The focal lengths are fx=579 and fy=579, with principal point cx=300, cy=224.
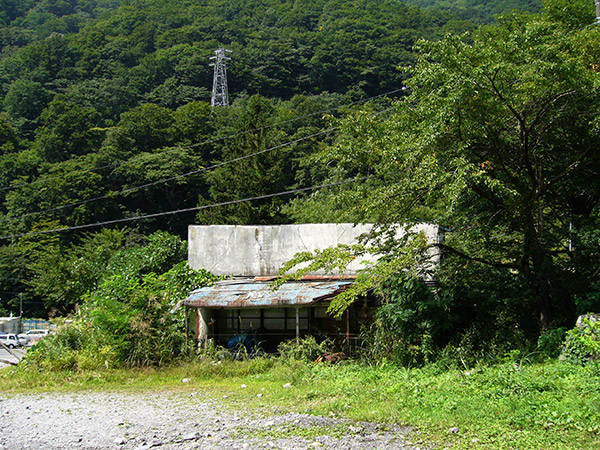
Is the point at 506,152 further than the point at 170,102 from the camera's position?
No

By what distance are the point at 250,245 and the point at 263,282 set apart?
6.95 feet

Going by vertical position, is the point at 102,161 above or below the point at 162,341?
above

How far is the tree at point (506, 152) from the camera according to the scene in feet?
35.8

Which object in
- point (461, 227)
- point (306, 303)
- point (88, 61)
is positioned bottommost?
point (306, 303)

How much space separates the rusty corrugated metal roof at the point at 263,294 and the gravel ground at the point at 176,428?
3941 millimetres

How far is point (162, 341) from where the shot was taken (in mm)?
14234

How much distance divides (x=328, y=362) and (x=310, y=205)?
78.8 ft

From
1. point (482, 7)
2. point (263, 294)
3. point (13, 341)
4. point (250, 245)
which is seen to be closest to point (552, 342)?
point (263, 294)

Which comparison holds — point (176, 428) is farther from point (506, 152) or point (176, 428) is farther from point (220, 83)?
point (220, 83)

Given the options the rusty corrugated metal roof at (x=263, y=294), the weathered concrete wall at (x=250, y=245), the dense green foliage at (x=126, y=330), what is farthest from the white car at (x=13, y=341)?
the rusty corrugated metal roof at (x=263, y=294)

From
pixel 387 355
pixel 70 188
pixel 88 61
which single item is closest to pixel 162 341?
pixel 387 355

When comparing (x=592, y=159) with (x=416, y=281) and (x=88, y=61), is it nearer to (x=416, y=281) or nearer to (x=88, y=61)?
(x=416, y=281)

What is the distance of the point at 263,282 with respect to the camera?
52.8ft

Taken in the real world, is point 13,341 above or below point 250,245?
below
